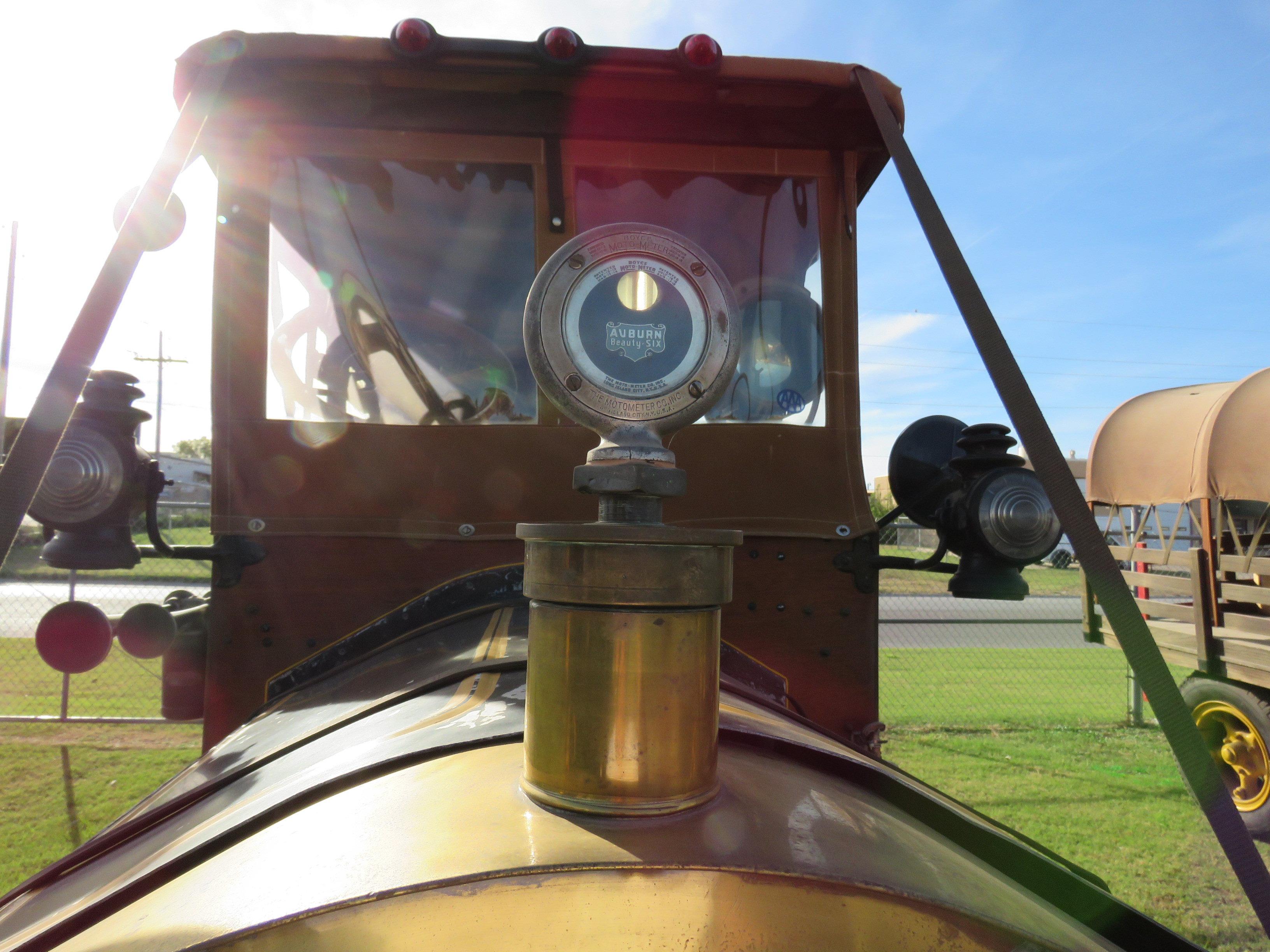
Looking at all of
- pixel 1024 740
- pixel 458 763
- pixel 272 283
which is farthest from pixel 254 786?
pixel 1024 740

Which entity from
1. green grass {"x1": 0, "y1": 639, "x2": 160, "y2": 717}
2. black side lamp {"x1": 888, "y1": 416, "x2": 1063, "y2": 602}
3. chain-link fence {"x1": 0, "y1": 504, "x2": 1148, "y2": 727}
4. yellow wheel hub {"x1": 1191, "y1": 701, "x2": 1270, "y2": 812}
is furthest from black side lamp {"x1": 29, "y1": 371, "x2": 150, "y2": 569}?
yellow wheel hub {"x1": 1191, "y1": 701, "x2": 1270, "y2": 812}

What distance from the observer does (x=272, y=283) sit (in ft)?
7.48

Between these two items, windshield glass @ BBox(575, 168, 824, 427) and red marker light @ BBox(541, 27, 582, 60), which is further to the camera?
windshield glass @ BBox(575, 168, 824, 427)

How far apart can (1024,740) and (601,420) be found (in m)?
7.57

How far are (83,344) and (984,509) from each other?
6.35 feet

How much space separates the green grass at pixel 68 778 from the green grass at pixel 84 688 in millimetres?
230

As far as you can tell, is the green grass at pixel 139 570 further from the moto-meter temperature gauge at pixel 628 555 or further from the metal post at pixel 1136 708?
the moto-meter temperature gauge at pixel 628 555

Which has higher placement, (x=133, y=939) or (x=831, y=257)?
(x=831, y=257)

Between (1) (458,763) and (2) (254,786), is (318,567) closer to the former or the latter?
(2) (254,786)

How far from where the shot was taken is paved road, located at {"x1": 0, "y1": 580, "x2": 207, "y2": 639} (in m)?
11.9

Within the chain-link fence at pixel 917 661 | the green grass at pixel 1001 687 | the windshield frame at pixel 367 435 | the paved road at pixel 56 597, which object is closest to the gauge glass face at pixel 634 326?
the windshield frame at pixel 367 435

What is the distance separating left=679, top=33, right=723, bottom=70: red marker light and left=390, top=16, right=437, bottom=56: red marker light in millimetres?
617

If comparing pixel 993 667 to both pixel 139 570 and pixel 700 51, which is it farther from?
pixel 139 570

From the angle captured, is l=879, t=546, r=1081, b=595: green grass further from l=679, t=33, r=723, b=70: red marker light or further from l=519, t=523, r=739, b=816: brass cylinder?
l=519, t=523, r=739, b=816: brass cylinder
